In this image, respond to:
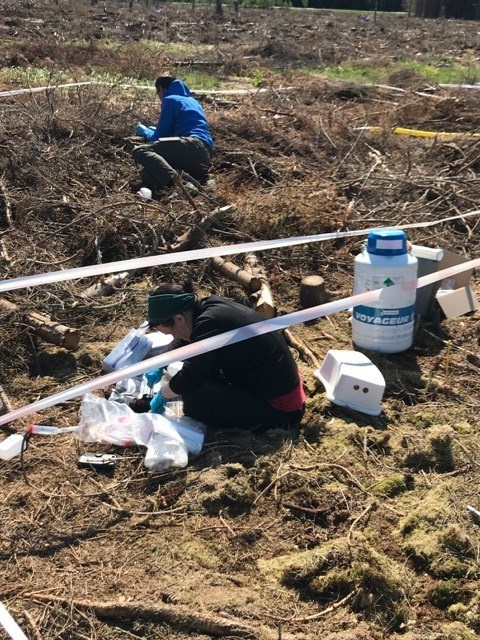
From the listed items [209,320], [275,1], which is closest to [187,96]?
[209,320]

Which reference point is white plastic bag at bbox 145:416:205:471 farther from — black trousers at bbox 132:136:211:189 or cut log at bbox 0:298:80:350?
black trousers at bbox 132:136:211:189

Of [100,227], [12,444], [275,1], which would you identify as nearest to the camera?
[12,444]

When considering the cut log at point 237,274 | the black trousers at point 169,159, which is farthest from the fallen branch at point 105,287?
the black trousers at point 169,159

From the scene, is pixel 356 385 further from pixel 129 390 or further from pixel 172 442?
pixel 129 390

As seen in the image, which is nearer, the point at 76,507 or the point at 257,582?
the point at 257,582

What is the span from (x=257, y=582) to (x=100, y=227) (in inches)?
147

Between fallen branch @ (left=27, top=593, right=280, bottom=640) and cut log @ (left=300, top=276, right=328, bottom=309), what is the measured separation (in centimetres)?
293

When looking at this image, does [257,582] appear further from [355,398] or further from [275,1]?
[275,1]

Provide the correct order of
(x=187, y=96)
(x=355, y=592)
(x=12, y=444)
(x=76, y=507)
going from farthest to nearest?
(x=187, y=96) → (x=12, y=444) → (x=76, y=507) → (x=355, y=592)

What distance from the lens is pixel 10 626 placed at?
2281 mm

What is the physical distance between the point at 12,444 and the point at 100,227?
2654 millimetres

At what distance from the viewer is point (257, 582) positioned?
103 inches

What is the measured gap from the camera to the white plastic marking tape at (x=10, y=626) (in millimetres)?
2242

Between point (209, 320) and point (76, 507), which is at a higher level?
point (209, 320)
